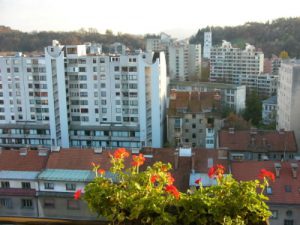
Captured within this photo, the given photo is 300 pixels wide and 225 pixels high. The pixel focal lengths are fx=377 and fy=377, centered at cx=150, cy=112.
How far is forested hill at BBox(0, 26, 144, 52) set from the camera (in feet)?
162

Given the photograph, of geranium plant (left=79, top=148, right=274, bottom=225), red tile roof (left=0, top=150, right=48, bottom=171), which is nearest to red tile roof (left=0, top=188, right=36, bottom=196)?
red tile roof (left=0, top=150, right=48, bottom=171)

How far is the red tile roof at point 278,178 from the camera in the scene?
1398 cm

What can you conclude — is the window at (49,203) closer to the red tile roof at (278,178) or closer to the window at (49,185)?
the window at (49,185)

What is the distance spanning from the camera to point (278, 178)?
14.8 metres

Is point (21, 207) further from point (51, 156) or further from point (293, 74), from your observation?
point (293, 74)

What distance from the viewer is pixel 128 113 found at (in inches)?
1107

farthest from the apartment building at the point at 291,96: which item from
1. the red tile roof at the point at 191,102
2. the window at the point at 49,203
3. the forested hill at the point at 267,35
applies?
the forested hill at the point at 267,35

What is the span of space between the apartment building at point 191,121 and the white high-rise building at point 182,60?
93.3ft

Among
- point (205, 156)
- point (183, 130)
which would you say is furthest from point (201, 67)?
point (205, 156)

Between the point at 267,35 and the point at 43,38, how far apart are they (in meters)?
40.8

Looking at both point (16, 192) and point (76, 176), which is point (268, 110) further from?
point (16, 192)

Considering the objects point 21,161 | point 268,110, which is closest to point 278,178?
point 21,161

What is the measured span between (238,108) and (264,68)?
59.9 feet

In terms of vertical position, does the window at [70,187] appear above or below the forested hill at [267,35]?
below
